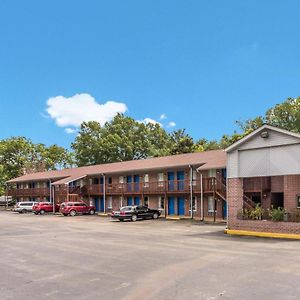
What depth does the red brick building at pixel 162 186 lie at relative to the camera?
1464 inches

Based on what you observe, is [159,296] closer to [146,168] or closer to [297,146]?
[297,146]

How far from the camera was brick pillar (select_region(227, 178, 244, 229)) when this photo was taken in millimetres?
25266

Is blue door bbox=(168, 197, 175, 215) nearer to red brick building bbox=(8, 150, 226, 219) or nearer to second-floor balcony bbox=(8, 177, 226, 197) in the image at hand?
red brick building bbox=(8, 150, 226, 219)

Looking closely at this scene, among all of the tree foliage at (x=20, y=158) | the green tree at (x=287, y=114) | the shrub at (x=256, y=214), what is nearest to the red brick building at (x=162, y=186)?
the shrub at (x=256, y=214)

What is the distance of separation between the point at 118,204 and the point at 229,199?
25.5m

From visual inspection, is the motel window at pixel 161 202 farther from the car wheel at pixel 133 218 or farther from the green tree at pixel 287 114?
the green tree at pixel 287 114

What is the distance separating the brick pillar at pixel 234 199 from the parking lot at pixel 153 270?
4776mm

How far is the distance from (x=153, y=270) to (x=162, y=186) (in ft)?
99.5

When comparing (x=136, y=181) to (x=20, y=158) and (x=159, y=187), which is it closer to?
(x=159, y=187)

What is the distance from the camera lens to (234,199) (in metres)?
25.5

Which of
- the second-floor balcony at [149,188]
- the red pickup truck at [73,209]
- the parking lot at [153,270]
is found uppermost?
the second-floor balcony at [149,188]

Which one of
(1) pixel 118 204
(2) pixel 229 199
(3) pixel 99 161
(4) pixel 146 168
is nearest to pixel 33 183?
(3) pixel 99 161

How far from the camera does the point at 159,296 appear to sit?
9.48 meters

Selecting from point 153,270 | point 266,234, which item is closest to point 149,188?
point 266,234
